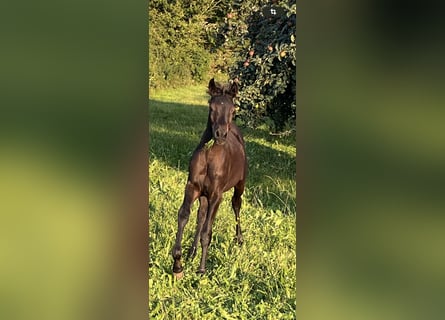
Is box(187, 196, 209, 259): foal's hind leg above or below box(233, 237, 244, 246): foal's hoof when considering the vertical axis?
above

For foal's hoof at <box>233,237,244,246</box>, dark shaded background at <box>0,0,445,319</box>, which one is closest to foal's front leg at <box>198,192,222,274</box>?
foal's hoof at <box>233,237,244,246</box>

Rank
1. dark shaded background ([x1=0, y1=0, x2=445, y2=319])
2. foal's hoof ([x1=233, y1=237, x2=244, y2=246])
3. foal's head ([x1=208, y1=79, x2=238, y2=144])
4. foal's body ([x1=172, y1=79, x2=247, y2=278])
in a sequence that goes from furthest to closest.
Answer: foal's hoof ([x1=233, y1=237, x2=244, y2=246]) < foal's body ([x1=172, y1=79, x2=247, y2=278]) < foal's head ([x1=208, y1=79, x2=238, y2=144]) < dark shaded background ([x1=0, y1=0, x2=445, y2=319])

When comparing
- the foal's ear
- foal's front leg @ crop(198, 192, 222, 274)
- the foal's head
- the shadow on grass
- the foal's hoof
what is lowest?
the foal's hoof

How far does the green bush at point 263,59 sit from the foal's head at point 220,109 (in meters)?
0.15

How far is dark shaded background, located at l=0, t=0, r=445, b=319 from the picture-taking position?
1520 mm

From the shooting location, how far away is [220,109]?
1.92 m

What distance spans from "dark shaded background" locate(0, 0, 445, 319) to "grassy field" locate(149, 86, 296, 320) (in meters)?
0.41

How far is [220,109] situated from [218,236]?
0.54 metres

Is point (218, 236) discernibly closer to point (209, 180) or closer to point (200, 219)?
point (200, 219)
